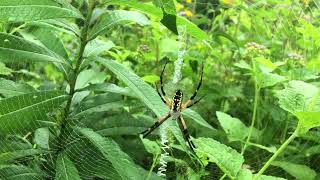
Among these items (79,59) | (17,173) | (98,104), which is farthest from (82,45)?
(17,173)

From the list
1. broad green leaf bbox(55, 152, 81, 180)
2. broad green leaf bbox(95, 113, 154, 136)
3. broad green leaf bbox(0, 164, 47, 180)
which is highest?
broad green leaf bbox(95, 113, 154, 136)

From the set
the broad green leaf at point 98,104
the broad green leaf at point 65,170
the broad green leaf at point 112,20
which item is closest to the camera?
the broad green leaf at point 65,170

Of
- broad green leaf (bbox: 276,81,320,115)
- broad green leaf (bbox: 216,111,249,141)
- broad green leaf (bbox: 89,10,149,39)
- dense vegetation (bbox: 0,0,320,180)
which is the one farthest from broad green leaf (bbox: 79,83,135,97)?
broad green leaf (bbox: 276,81,320,115)

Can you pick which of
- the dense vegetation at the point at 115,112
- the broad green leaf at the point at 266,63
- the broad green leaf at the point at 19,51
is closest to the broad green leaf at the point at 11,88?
the dense vegetation at the point at 115,112

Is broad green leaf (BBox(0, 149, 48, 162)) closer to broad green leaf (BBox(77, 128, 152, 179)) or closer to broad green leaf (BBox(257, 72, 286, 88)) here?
broad green leaf (BBox(77, 128, 152, 179))

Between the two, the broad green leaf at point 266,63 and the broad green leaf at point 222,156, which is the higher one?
the broad green leaf at point 266,63

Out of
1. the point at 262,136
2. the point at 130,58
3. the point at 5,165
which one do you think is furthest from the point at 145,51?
the point at 5,165

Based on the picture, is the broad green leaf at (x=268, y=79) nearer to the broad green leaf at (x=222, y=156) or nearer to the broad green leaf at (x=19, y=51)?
the broad green leaf at (x=222, y=156)
